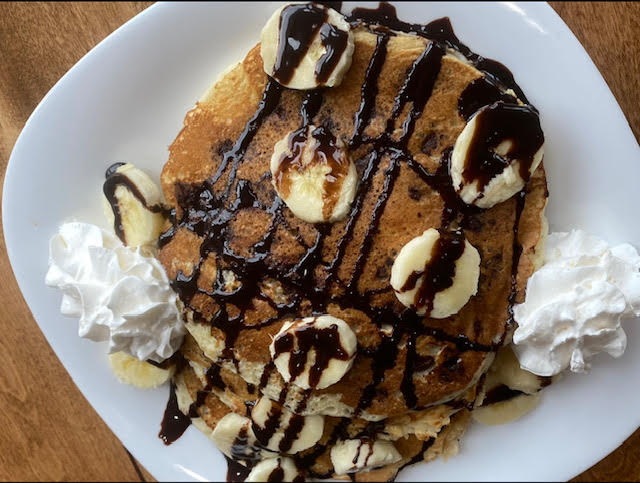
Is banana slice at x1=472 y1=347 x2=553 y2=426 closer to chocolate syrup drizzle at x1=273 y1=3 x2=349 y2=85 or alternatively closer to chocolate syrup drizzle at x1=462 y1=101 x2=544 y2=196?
chocolate syrup drizzle at x1=462 y1=101 x2=544 y2=196

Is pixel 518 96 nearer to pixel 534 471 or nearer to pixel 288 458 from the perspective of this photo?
pixel 534 471

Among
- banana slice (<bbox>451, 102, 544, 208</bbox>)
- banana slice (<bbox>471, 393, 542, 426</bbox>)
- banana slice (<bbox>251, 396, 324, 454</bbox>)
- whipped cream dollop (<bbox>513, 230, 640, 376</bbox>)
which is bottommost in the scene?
banana slice (<bbox>251, 396, 324, 454</bbox>)

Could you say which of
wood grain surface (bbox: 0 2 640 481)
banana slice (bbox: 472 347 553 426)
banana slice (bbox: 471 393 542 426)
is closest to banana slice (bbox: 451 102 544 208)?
wood grain surface (bbox: 0 2 640 481)

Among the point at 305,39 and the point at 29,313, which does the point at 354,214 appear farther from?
the point at 29,313

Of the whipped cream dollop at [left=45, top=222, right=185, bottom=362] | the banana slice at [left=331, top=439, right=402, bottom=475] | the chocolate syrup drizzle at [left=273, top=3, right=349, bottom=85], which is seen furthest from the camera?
the banana slice at [left=331, top=439, right=402, bottom=475]

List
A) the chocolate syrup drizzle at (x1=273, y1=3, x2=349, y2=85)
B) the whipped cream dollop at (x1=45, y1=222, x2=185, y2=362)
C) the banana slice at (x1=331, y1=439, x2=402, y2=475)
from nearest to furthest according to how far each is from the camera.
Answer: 1. the chocolate syrup drizzle at (x1=273, y1=3, x2=349, y2=85)
2. the whipped cream dollop at (x1=45, y1=222, x2=185, y2=362)
3. the banana slice at (x1=331, y1=439, x2=402, y2=475)

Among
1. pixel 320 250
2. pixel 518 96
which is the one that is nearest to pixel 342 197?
pixel 320 250

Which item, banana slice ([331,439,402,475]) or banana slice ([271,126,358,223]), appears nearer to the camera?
banana slice ([271,126,358,223])
